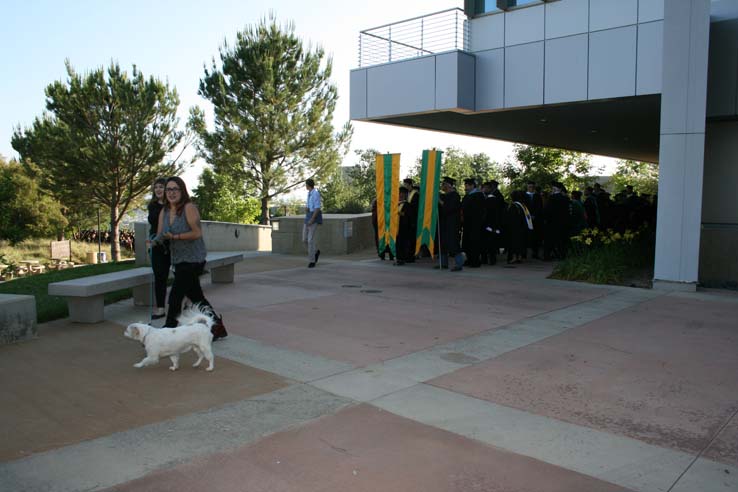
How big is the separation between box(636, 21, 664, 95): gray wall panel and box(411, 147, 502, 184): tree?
101ft

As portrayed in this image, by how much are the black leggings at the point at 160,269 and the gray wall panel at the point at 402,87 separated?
8.46m

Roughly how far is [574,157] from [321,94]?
56.7ft

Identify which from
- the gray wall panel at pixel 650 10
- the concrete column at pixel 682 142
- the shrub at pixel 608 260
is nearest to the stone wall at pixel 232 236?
the shrub at pixel 608 260

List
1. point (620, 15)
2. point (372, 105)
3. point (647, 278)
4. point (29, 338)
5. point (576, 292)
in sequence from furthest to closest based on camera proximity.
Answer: point (372, 105), point (620, 15), point (647, 278), point (576, 292), point (29, 338)

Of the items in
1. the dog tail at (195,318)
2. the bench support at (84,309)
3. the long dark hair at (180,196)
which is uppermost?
the long dark hair at (180,196)

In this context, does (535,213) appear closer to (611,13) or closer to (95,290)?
(611,13)

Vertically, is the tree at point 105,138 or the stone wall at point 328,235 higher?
the tree at point 105,138

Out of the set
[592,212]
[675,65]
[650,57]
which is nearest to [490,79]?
[650,57]

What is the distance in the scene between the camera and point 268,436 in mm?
4133

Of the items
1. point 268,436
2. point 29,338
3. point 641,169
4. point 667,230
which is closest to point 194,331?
point 268,436

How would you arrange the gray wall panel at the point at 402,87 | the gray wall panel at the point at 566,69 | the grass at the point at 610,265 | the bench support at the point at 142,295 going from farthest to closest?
1. the gray wall panel at the point at 402,87
2. the gray wall panel at the point at 566,69
3. the grass at the point at 610,265
4. the bench support at the point at 142,295

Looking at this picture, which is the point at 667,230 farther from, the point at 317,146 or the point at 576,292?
the point at 317,146

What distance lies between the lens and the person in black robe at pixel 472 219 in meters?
13.6

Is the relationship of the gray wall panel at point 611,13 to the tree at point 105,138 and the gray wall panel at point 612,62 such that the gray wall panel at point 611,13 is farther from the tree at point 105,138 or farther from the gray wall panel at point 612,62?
the tree at point 105,138
